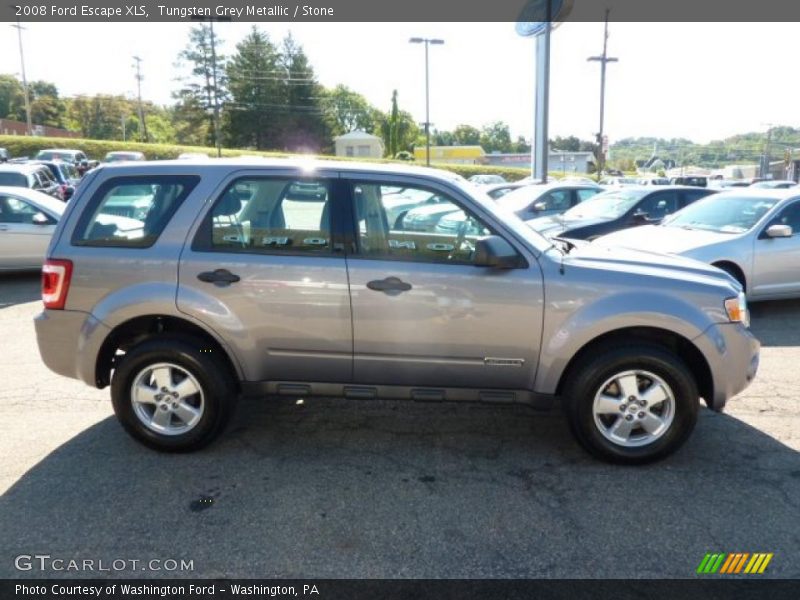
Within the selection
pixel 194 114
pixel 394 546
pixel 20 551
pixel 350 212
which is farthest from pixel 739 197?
pixel 194 114

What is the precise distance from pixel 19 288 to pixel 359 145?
60.1 meters

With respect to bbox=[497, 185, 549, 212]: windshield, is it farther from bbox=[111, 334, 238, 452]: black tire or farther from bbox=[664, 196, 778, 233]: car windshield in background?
bbox=[111, 334, 238, 452]: black tire

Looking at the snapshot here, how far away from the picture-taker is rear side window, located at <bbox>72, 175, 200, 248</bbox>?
3.84 metres

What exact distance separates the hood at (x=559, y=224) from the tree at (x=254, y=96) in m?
58.7

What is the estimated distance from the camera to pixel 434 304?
3.68 m

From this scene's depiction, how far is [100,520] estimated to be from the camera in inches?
124

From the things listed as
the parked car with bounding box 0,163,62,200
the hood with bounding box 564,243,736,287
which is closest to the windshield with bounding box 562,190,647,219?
the hood with bounding box 564,243,736,287

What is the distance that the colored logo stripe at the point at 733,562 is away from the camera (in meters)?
2.78

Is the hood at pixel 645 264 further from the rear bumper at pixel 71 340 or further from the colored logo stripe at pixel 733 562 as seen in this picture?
the rear bumper at pixel 71 340

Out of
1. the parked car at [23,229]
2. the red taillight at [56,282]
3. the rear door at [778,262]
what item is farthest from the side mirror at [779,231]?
the parked car at [23,229]

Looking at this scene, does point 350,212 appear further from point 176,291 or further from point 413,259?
point 176,291

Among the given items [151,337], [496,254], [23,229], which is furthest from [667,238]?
[23,229]

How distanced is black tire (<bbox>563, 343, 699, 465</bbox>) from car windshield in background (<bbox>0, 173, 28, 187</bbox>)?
47.6ft
